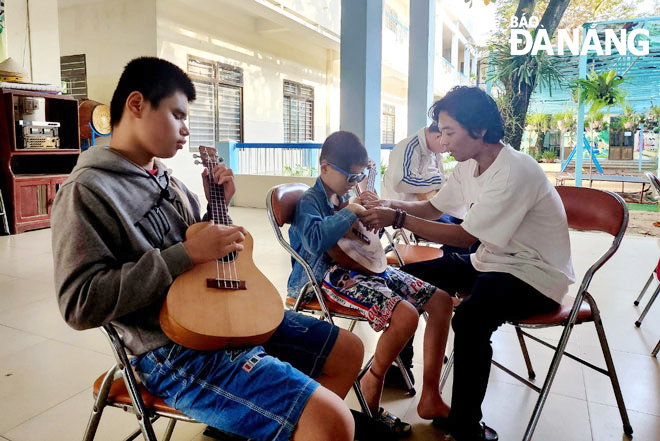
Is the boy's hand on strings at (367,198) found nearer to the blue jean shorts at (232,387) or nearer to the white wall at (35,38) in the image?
the blue jean shorts at (232,387)

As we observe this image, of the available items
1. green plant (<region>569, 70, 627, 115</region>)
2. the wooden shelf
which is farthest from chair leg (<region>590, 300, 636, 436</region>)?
green plant (<region>569, 70, 627, 115</region>)

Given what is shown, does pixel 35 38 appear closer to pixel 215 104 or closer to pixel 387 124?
pixel 215 104

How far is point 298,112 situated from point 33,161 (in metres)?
6.27

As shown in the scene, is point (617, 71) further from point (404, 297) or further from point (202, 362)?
point (202, 362)

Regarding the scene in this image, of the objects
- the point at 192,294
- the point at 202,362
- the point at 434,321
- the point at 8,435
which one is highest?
the point at 192,294

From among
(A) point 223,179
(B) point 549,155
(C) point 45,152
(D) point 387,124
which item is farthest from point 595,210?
(D) point 387,124

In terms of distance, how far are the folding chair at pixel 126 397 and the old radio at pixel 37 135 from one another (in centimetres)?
502

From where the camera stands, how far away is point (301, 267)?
1.73 meters

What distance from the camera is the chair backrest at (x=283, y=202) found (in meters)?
1.63

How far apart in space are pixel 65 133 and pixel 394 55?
8092 mm

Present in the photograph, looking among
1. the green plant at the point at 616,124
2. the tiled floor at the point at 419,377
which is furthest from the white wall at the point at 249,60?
the green plant at the point at 616,124

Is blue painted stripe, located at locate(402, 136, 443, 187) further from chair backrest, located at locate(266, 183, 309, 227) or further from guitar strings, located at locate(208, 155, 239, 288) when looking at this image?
guitar strings, located at locate(208, 155, 239, 288)

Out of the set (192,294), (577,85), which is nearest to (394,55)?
(577,85)

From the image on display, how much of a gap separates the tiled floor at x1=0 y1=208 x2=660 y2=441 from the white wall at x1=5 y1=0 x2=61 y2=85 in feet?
11.0
